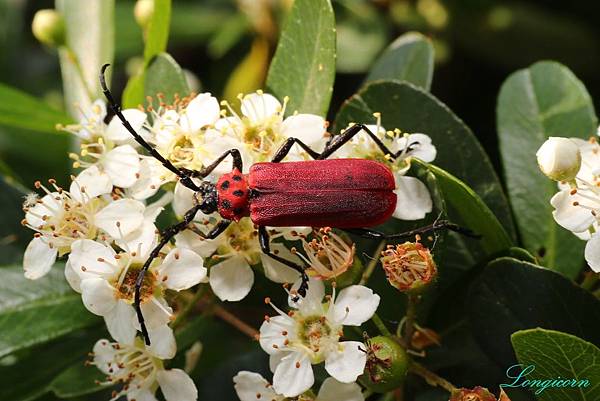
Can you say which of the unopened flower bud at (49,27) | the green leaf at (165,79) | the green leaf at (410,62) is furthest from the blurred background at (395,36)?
the green leaf at (165,79)

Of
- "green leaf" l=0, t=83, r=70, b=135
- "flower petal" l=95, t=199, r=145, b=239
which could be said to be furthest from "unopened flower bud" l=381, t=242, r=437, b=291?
"green leaf" l=0, t=83, r=70, b=135

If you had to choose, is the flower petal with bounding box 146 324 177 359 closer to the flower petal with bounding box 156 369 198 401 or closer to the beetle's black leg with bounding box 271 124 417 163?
the flower petal with bounding box 156 369 198 401

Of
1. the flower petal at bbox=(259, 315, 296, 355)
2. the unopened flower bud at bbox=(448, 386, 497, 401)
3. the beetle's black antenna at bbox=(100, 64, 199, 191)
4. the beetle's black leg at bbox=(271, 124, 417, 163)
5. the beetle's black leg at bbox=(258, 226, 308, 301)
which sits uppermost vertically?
the beetle's black leg at bbox=(271, 124, 417, 163)

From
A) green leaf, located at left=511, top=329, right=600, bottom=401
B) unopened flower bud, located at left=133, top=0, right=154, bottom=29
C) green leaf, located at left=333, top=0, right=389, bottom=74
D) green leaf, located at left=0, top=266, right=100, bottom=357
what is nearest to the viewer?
green leaf, located at left=511, top=329, right=600, bottom=401

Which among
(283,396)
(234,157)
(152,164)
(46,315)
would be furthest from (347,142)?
(46,315)

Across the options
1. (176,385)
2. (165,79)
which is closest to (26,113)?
(165,79)

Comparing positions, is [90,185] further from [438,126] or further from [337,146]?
[438,126]
